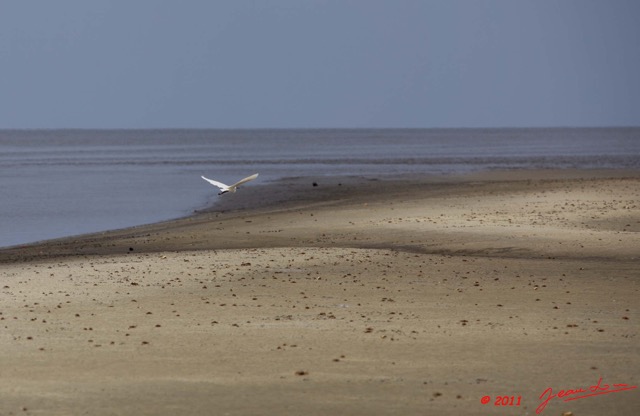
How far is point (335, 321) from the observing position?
10.6 meters

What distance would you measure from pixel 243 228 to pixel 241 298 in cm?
999

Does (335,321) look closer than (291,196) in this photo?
Yes

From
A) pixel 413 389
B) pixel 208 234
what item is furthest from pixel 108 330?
pixel 208 234

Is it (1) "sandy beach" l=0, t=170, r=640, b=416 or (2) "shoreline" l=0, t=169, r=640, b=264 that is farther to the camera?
(2) "shoreline" l=0, t=169, r=640, b=264

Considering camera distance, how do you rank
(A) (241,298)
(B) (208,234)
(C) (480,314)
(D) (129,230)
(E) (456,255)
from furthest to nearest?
1. (D) (129,230)
2. (B) (208,234)
3. (E) (456,255)
4. (A) (241,298)
5. (C) (480,314)

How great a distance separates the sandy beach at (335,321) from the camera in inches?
302

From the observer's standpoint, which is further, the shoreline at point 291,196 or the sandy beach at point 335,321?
the shoreline at point 291,196

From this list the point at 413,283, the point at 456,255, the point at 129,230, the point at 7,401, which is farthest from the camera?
the point at 129,230

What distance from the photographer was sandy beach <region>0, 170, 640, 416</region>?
7664 mm

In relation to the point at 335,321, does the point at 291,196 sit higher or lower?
lower

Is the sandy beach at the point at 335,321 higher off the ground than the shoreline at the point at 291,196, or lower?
higher

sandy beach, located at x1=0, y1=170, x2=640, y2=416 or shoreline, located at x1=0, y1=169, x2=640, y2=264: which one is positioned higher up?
sandy beach, located at x1=0, y1=170, x2=640, y2=416

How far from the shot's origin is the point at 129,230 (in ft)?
83.4

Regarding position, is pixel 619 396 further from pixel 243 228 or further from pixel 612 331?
pixel 243 228
